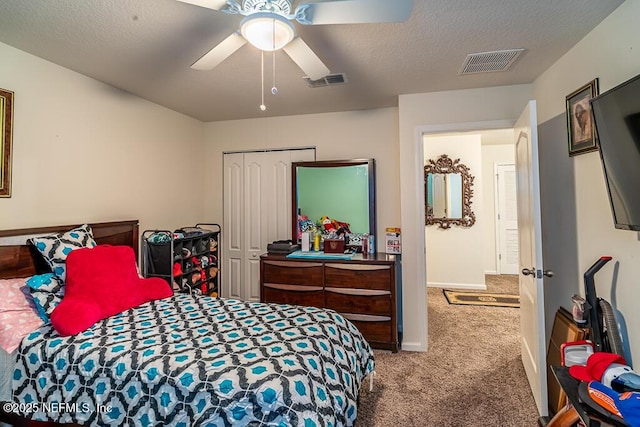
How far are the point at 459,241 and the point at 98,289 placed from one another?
502 cm

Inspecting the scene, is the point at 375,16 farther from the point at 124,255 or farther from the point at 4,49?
the point at 4,49

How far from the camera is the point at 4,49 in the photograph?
6.85 ft

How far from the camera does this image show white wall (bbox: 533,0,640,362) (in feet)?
5.21

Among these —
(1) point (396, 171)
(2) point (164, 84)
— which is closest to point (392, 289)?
(1) point (396, 171)

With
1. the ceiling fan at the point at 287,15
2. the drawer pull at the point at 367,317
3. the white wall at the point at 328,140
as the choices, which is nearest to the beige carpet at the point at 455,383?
the drawer pull at the point at 367,317

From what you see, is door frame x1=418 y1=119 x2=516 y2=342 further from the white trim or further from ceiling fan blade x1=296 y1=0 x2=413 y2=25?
ceiling fan blade x1=296 y1=0 x2=413 y2=25

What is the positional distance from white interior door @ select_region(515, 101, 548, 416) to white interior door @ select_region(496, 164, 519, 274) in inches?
153

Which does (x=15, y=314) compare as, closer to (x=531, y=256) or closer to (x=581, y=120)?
(x=531, y=256)

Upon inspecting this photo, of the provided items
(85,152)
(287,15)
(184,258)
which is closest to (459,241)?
(184,258)

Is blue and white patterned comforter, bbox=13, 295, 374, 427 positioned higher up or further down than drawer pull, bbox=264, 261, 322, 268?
further down

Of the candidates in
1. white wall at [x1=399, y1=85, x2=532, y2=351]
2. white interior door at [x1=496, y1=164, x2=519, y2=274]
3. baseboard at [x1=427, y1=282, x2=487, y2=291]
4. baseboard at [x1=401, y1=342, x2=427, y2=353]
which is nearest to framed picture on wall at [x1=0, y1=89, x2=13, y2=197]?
white wall at [x1=399, y1=85, x2=532, y2=351]

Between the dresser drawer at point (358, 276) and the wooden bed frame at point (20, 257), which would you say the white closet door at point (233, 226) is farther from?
the wooden bed frame at point (20, 257)

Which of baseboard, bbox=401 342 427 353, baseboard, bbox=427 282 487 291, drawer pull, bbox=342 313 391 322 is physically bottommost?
baseboard, bbox=401 342 427 353

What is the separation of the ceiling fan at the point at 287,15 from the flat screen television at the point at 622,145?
1.03 m
